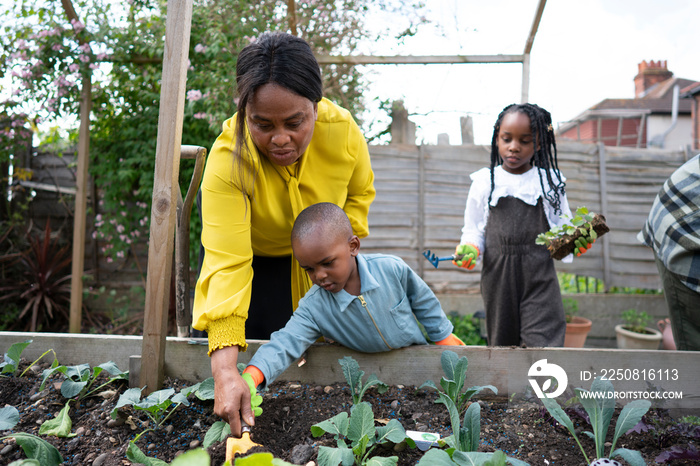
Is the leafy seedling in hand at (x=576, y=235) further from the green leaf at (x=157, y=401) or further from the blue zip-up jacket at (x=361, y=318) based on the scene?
the green leaf at (x=157, y=401)

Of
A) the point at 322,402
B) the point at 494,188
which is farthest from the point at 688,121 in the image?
the point at 322,402

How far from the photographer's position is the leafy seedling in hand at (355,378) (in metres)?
1.45

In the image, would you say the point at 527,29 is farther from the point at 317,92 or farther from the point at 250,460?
the point at 250,460

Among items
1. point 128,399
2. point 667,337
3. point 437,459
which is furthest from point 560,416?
point 667,337

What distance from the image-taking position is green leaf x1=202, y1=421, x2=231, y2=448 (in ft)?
3.87

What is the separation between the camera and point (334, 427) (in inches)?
47.3

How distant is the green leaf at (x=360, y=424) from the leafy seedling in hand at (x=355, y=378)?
0.25 metres

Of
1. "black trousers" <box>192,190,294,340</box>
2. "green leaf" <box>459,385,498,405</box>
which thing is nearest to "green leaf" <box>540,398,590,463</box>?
"green leaf" <box>459,385,498,405</box>

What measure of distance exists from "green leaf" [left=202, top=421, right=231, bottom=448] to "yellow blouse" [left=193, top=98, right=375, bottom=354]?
0.73ft

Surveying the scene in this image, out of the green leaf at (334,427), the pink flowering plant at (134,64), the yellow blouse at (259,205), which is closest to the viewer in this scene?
the green leaf at (334,427)

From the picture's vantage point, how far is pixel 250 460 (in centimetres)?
83

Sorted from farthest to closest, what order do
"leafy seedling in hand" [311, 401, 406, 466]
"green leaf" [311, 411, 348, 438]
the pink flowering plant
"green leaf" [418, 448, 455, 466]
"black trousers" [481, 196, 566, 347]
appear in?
the pink flowering plant, "black trousers" [481, 196, 566, 347], "green leaf" [311, 411, 348, 438], "leafy seedling in hand" [311, 401, 406, 466], "green leaf" [418, 448, 455, 466]

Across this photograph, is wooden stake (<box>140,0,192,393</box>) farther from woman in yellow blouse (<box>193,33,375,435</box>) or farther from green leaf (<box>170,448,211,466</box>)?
green leaf (<box>170,448,211,466</box>)

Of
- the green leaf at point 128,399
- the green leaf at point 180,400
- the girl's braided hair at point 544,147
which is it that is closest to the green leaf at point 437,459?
the green leaf at point 180,400
